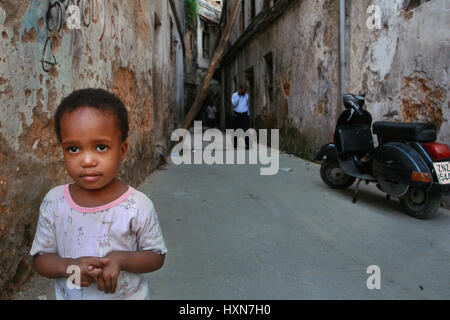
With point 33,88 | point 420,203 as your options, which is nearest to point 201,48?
point 420,203

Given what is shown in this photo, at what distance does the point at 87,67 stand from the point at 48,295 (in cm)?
176

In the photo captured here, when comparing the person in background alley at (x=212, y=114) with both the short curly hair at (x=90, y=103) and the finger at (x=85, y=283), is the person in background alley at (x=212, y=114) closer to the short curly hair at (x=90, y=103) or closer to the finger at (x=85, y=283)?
the short curly hair at (x=90, y=103)

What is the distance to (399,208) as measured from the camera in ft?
13.4

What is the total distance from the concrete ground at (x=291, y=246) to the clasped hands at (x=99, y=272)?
1.11m

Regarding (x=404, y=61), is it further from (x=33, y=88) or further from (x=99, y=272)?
(x=99, y=272)

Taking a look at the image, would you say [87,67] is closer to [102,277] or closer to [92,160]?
[92,160]

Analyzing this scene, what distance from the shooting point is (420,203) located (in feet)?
12.1

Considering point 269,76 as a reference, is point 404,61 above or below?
below

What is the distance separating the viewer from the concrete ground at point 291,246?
2.23 m

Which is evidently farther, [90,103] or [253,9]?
[253,9]

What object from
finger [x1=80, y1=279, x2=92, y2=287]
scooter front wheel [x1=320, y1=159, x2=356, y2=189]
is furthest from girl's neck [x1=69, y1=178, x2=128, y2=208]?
scooter front wheel [x1=320, y1=159, x2=356, y2=189]

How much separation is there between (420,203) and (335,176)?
1468 mm

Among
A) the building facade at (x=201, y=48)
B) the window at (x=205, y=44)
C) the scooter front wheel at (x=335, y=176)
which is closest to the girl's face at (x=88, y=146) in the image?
the scooter front wheel at (x=335, y=176)

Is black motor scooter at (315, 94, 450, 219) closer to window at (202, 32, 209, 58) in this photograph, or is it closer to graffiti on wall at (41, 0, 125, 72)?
graffiti on wall at (41, 0, 125, 72)
